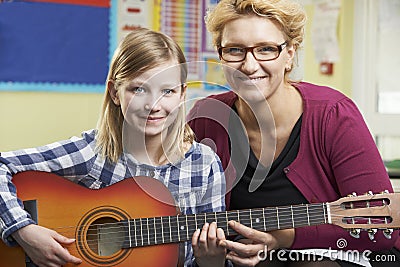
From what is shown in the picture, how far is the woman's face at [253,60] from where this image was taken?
1.63m

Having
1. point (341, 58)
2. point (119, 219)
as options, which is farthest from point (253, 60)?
point (341, 58)

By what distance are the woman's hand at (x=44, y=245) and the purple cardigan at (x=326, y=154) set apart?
1.49ft

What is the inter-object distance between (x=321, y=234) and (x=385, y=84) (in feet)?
5.85

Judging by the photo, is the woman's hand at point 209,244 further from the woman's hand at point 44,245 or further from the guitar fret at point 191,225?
the woman's hand at point 44,245

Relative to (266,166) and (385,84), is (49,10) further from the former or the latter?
(385,84)

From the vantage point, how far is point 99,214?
5.17ft

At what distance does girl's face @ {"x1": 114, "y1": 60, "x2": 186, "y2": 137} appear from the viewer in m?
1.59

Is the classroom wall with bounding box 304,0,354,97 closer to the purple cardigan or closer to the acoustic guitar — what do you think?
the purple cardigan

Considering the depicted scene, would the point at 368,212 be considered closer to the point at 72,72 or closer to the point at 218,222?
the point at 218,222

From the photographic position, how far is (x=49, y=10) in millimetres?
2760

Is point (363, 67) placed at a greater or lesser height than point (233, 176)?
greater

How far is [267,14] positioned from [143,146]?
0.45 meters

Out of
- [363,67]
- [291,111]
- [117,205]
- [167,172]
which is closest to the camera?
[117,205]

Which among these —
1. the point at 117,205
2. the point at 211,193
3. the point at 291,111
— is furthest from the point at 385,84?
the point at 117,205
